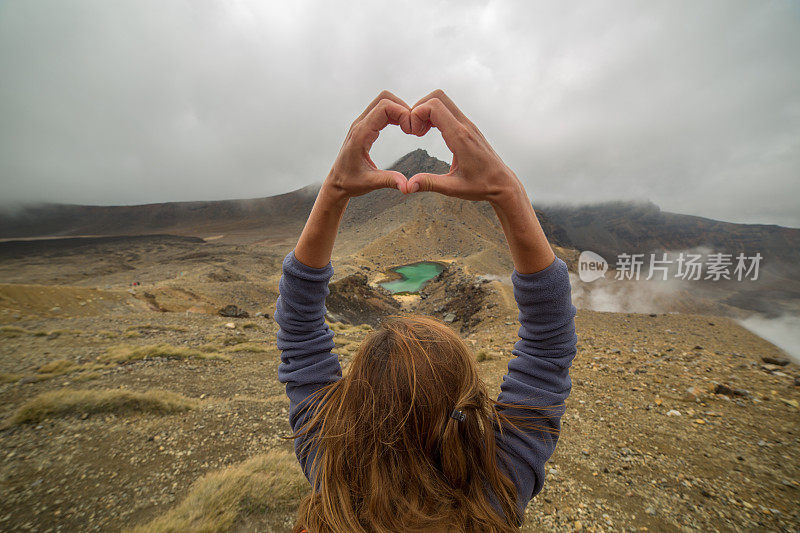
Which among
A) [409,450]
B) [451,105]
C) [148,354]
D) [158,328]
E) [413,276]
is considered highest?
[451,105]

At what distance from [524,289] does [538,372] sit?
0.32m

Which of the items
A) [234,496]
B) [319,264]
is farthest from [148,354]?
[319,264]

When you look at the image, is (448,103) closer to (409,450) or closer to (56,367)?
(409,450)

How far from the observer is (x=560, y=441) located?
4.22 metres

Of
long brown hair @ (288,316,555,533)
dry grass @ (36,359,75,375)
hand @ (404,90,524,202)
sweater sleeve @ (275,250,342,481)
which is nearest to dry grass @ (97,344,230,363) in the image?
dry grass @ (36,359,75,375)

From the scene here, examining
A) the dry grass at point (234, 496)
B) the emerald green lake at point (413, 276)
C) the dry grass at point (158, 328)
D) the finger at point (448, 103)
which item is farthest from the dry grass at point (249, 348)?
the emerald green lake at point (413, 276)

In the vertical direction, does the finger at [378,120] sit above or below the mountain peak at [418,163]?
below

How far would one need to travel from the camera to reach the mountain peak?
7510cm

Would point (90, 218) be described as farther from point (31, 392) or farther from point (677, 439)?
point (677, 439)

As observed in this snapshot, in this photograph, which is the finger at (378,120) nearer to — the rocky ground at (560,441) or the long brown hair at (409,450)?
the long brown hair at (409,450)

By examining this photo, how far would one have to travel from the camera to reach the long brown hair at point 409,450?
2.96 ft

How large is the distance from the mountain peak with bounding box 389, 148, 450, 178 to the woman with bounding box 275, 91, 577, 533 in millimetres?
74823

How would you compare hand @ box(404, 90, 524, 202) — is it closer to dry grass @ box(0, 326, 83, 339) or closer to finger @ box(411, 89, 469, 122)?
finger @ box(411, 89, 469, 122)

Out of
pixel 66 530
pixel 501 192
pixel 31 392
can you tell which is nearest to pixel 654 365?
pixel 501 192
